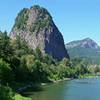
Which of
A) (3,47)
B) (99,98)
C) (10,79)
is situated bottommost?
(99,98)

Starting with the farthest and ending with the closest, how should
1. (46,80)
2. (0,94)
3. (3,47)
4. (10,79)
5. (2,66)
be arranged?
(46,80), (3,47), (10,79), (2,66), (0,94)

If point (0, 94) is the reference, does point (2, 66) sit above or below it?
above

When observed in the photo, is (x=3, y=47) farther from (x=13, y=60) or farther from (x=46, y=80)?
(x=46, y=80)

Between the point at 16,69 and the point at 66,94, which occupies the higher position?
the point at 16,69

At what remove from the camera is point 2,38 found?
10444cm

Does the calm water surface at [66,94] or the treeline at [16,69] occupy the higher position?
the treeline at [16,69]

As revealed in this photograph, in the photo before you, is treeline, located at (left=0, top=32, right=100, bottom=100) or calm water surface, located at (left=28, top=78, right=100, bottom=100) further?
treeline, located at (left=0, top=32, right=100, bottom=100)

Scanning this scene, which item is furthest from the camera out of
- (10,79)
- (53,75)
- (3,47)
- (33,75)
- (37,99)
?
(53,75)

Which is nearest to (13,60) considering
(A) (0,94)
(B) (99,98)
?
(B) (99,98)

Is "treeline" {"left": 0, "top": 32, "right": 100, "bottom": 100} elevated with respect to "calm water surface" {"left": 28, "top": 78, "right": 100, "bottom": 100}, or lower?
elevated

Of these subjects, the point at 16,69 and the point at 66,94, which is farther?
the point at 16,69

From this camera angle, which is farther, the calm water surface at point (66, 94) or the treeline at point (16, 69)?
the treeline at point (16, 69)

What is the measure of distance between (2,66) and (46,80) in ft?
226

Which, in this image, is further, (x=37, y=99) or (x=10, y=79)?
(x=10, y=79)
